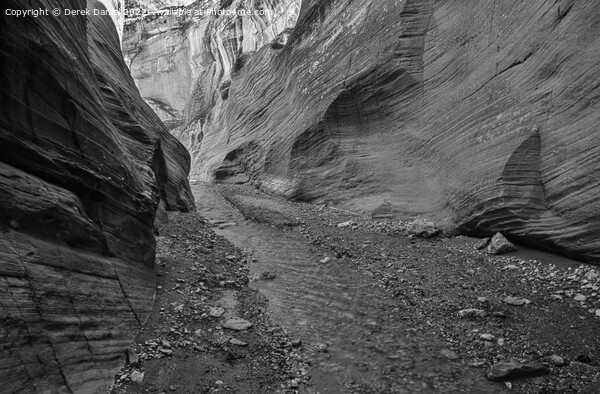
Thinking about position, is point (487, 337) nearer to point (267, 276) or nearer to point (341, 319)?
point (341, 319)

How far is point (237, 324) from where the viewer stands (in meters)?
8.66

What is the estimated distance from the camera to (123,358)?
6.79 metres

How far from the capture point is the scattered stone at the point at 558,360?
6938mm

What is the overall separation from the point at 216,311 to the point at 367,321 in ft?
11.0

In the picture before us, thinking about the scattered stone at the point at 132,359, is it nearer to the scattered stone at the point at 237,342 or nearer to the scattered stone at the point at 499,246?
the scattered stone at the point at 237,342

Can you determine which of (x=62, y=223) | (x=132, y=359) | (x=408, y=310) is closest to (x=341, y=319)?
(x=408, y=310)

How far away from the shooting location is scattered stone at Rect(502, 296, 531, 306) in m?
8.80

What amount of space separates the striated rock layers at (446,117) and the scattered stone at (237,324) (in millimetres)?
7605

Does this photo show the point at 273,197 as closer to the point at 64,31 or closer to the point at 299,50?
the point at 299,50

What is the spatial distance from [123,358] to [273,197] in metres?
16.2

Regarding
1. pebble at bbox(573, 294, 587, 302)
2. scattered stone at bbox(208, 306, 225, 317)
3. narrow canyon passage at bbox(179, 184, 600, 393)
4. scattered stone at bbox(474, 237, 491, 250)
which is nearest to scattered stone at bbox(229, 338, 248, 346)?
scattered stone at bbox(208, 306, 225, 317)

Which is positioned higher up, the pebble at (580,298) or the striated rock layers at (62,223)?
the striated rock layers at (62,223)

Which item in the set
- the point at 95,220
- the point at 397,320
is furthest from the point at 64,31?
the point at 397,320

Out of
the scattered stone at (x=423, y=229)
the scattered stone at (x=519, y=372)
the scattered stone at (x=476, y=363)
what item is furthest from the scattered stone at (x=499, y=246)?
the scattered stone at (x=519, y=372)
